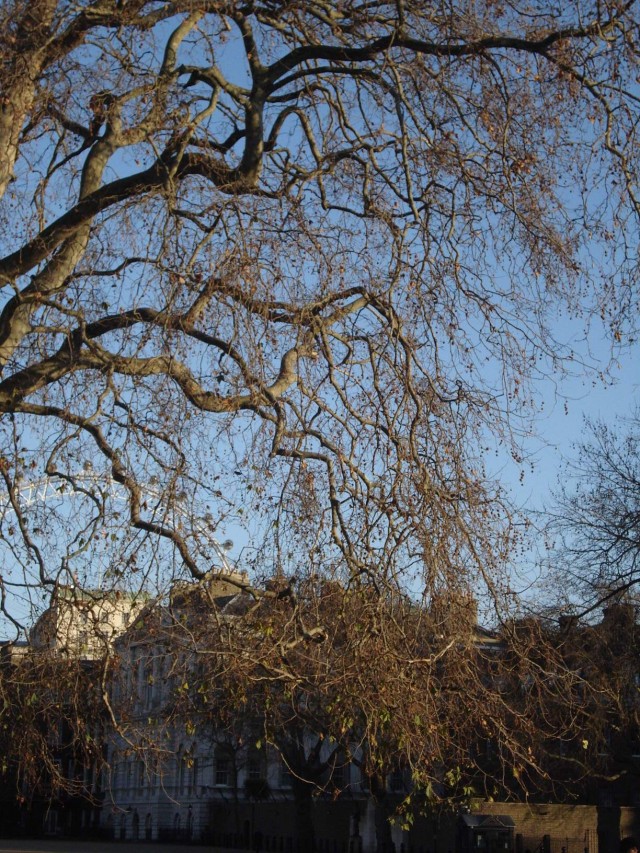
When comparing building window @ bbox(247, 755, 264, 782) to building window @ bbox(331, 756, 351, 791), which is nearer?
building window @ bbox(331, 756, 351, 791)

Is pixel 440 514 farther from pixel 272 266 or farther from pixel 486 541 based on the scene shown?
pixel 272 266

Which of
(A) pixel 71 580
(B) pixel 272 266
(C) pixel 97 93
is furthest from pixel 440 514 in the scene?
(C) pixel 97 93

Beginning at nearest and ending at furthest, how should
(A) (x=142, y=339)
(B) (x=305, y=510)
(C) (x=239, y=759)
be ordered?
1. (A) (x=142, y=339)
2. (B) (x=305, y=510)
3. (C) (x=239, y=759)

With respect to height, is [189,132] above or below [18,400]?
above

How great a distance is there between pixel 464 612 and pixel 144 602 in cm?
238

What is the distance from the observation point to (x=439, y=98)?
29.7 feet

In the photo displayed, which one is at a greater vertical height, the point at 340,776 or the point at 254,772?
the point at 254,772

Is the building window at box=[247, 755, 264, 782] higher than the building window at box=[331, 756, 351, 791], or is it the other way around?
the building window at box=[247, 755, 264, 782]

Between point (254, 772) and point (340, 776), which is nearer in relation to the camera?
point (340, 776)

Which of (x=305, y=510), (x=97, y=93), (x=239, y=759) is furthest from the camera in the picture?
(x=239, y=759)

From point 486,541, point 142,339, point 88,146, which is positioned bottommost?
point 486,541

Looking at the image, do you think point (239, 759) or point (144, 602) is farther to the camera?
point (239, 759)

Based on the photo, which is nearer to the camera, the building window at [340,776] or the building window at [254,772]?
the building window at [340,776]

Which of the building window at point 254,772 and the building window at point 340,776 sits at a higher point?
the building window at point 254,772
